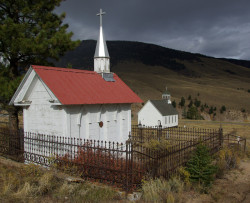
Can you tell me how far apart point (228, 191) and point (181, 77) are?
13945 centimetres

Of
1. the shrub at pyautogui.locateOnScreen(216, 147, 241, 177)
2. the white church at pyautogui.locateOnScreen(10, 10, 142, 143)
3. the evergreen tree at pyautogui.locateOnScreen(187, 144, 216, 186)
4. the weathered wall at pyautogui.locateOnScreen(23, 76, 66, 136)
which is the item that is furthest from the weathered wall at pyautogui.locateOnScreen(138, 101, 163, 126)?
the evergreen tree at pyautogui.locateOnScreen(187, 144, 216, 186)

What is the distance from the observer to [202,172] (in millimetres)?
9750

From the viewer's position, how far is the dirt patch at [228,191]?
8.80m

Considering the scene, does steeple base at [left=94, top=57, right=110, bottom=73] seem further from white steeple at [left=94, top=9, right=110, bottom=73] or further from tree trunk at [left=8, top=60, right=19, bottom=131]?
tree trunk at [left=8, top=60, right=19, bottom=131]

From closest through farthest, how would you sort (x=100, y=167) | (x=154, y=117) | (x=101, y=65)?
(x=100, y=167), (x=101, y=65), (x=154, y=117)

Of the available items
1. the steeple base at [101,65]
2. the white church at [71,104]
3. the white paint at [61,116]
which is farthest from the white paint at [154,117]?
the white paint at [61,116]

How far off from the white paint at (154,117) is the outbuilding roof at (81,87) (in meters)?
25.5

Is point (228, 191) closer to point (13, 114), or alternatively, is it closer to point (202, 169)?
point (202, 169)

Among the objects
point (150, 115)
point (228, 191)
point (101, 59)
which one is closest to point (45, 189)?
point (228, 191)

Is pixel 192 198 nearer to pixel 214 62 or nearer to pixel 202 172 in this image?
pixel 202 172

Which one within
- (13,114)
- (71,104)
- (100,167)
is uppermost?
(71,104)

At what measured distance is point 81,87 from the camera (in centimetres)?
1327

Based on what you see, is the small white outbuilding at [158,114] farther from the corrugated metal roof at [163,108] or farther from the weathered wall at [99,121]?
the weathered wall at [99,121]

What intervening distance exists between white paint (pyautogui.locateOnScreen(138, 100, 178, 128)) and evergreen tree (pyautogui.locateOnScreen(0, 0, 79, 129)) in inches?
1070
